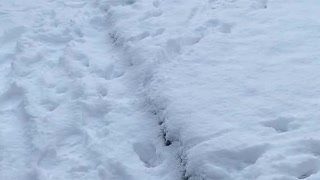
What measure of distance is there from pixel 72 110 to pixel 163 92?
1.09 m

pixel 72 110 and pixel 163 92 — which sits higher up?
pixel 163 92

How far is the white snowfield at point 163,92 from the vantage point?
488cm

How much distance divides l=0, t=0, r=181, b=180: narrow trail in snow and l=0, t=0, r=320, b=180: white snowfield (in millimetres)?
15

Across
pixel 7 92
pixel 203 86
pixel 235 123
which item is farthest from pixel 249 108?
pixel 7 92

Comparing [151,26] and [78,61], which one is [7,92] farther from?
[151,26]

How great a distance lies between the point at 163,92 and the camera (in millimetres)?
5734

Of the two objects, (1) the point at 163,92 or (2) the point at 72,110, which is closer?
(1) the point at 163,92

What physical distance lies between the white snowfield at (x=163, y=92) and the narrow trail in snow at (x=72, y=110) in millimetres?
15

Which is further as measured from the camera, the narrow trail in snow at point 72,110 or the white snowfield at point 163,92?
the narrow trail in snow at point 72,110

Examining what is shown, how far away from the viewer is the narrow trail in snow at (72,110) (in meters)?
5.17

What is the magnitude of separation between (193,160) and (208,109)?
29.4 inches

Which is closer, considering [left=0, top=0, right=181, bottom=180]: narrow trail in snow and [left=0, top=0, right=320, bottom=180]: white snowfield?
[left=0, top=0, right=320, bottom=180]: white snowfield

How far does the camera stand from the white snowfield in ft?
16.0

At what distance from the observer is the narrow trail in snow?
17.0ft
